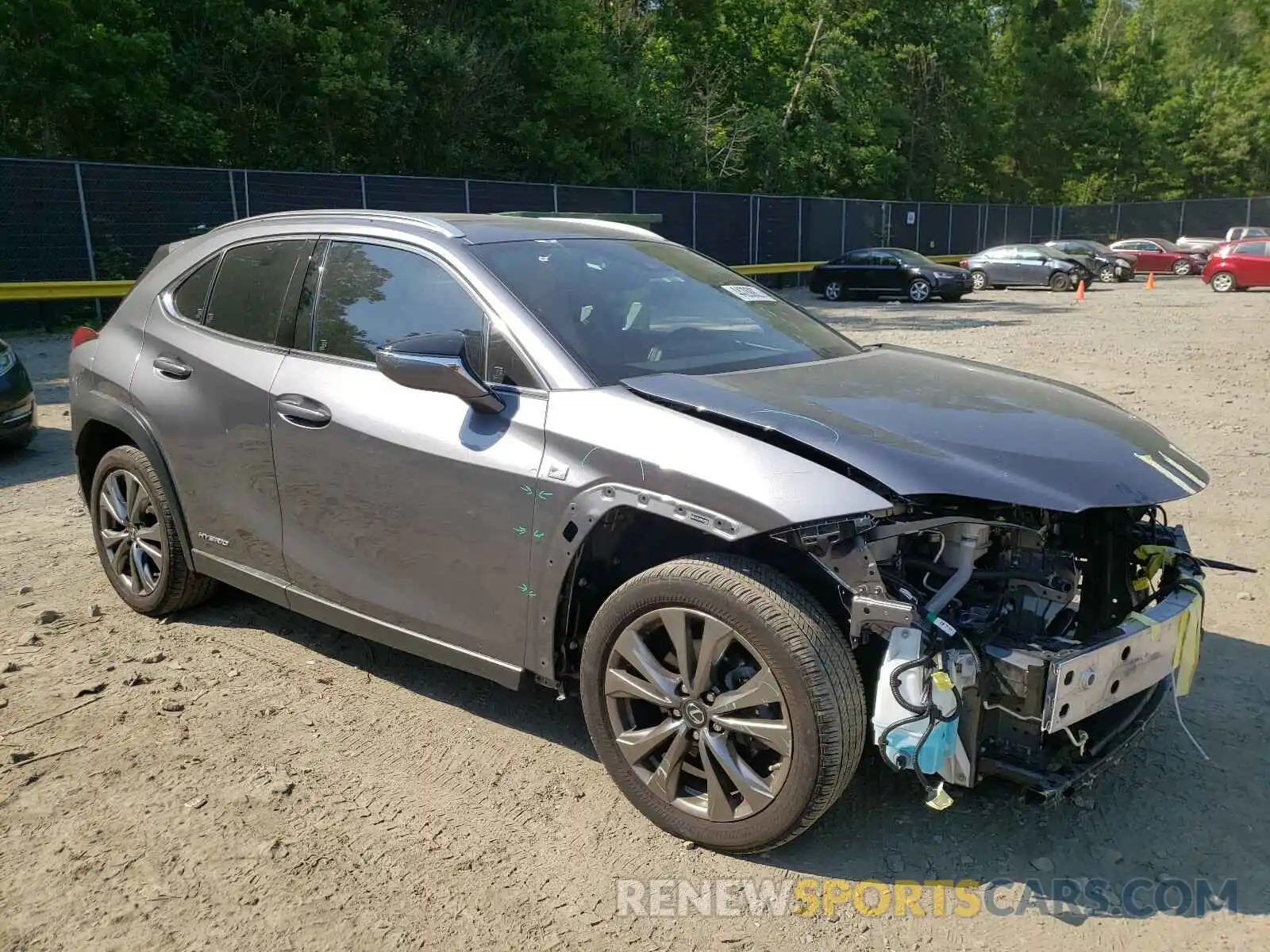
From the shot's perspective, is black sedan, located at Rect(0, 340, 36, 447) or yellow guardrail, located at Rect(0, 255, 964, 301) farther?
yellow guardrail, located at Rect(0, 255, 964, 301)

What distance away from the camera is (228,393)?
4145 millimetres

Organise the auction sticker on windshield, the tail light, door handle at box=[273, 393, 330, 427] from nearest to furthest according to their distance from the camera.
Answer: door handle at box=[273, 393, 330, 427]
the auction sticker on windshield
the tail light

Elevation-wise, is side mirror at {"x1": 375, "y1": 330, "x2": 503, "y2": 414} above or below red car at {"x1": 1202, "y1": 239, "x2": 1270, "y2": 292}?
above

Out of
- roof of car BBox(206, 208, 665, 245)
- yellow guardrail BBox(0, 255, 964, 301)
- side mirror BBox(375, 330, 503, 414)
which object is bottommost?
yellow guardrail BBox(0, 255, 964, 301)

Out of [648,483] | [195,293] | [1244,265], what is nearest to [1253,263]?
[1244,265]

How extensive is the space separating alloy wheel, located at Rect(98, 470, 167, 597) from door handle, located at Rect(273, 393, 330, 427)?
1110mm

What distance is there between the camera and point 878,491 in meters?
2.78

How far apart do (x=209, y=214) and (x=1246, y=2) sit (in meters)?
69.2

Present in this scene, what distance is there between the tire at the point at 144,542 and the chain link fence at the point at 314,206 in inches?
377

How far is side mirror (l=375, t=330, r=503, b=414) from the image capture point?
322 centimetres

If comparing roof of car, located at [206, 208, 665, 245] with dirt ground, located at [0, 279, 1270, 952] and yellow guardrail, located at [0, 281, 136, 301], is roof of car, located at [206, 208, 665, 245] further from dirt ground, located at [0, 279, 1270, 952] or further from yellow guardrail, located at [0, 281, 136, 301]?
yellow guardrail, located at [0, 281, 136, 301]

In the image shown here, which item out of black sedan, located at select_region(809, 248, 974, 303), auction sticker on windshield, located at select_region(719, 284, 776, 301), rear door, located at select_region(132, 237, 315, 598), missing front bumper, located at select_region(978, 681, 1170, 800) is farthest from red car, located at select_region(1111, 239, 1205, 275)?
rear door, located at select_region(132, 237, 315, 598)

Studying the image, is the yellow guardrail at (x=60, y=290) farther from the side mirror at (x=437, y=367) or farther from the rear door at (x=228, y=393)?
the side mirror at (x=437, y=367)

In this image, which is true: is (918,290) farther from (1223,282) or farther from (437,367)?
(437,367)
